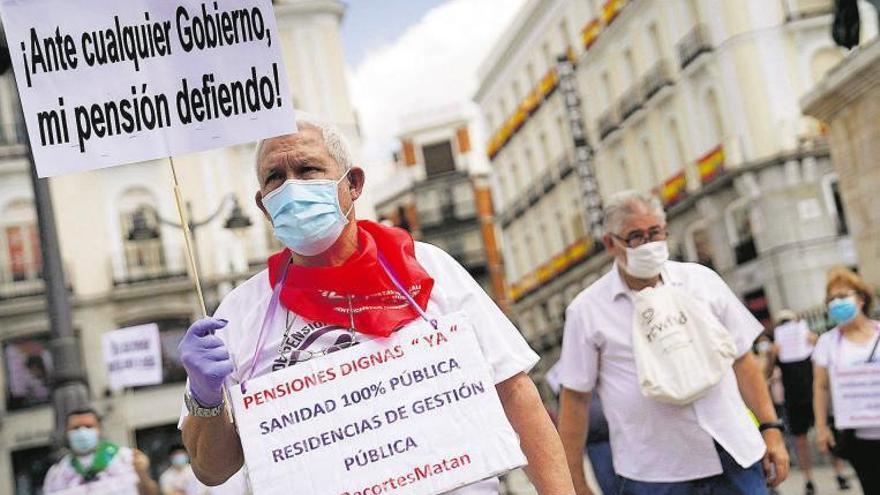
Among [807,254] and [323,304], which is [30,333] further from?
[323,304]

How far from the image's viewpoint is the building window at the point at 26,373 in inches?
1204

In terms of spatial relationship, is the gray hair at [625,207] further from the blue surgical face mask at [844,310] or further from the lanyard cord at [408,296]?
the blue surgical face mask at [844,310]

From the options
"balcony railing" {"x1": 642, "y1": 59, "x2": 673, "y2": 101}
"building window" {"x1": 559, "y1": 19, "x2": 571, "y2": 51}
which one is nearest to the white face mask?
"balcony railing" {"x1": 642, "y1": 59, "x2": 673, "y2": 101}

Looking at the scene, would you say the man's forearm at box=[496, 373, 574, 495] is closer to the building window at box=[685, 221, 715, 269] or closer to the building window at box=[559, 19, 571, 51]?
the building window at box=[685, 221, 715, 269]

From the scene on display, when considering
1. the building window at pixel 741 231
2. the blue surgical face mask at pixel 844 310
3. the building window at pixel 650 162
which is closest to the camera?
the blue surgical face mask at pixel 844 310

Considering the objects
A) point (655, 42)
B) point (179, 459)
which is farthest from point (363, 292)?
point (655, 42)

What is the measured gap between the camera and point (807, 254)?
28.9 metres

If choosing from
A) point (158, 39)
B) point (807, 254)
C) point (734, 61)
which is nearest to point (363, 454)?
point (158, 39)

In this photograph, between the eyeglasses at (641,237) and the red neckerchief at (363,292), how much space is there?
223 cm

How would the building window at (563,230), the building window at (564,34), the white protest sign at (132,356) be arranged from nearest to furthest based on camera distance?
the white protest sign at (132,356) < the building window at (564,34) < the building window at (563,230)

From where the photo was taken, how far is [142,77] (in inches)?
121

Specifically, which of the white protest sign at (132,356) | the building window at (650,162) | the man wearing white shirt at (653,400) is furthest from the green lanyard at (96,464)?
the building window at (650,162)

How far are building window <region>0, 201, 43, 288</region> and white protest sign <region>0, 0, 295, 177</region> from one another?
29884mm

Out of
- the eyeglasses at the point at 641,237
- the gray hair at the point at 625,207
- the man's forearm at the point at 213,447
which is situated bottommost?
the man's forearm at the point at 213,447
